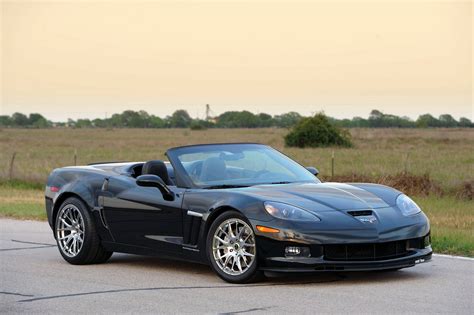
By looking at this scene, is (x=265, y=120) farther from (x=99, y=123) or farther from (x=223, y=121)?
(x=99, y=123)

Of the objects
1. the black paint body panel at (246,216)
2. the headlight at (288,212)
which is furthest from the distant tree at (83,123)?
the headlight at (288,212)

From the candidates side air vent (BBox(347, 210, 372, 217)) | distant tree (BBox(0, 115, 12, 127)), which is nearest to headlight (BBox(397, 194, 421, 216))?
side air vent (BBox(347, 210, 372, 217))

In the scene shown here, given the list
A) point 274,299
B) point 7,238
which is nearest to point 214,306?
point 274,299

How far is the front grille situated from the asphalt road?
24 centimetres

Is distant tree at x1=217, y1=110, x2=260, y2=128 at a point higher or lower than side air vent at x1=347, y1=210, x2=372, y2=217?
higher

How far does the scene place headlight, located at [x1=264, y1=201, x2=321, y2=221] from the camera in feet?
30.1

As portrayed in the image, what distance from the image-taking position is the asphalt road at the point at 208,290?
7996 millimetres

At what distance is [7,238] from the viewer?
13.7 metres

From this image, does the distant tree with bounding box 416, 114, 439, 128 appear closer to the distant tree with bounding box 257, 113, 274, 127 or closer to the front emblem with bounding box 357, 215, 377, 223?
the distant tree with bounding box 257, 113, 274, 127

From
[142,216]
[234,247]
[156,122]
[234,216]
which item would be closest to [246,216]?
[234,216]

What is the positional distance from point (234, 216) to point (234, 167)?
1201 millimetres

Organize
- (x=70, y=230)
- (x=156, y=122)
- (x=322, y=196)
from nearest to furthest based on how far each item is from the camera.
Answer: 1. (x=322, y=196)
2. (x=70, y=230)
3. (x=156, y=122)

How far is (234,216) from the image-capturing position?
942cm

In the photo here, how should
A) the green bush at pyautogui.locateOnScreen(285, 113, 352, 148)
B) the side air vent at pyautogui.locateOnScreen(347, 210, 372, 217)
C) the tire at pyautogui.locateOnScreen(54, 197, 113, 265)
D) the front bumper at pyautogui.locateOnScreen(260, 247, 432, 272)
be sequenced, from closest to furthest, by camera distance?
the front bumper at pyautogui.locateOnScreen(260, 247, 432, 272)
the side air vent at pyautogui.locateOnScreen(347, 210, 372, 217)
the tire at pyautogui.locateOnScreen(54, 197, 113, 265)
the green bush at pyautogui.locateOnScreen(285, 113, 352, 148)
